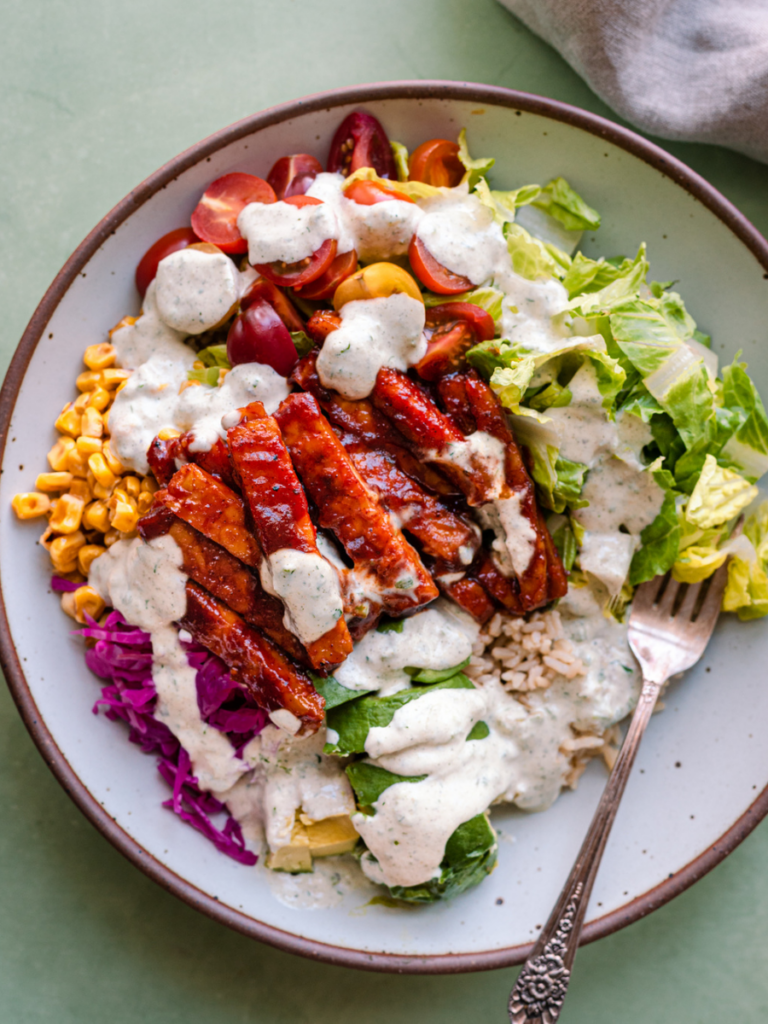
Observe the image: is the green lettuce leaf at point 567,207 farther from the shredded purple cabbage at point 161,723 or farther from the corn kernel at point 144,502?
the shredded purple cabbage at point 161,723

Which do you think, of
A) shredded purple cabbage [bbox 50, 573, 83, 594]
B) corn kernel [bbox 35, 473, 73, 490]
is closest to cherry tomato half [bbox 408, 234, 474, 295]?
corn kernel [bbox 35, 473, 73, 490]

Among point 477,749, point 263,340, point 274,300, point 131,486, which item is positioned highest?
point 274,300

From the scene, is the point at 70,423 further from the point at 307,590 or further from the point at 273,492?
the point at 307,590

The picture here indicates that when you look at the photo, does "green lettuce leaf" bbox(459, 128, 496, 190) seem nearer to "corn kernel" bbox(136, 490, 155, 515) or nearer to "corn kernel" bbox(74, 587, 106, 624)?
"corn kernel" bbox(136, 490, 155, 515)

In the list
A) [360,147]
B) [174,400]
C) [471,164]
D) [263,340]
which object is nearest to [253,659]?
[174,400]

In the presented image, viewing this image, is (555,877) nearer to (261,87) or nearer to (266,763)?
(266,763)

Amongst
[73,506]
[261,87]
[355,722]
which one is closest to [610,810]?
[355,722]

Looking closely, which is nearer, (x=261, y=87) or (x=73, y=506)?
(x=73, y=506)
